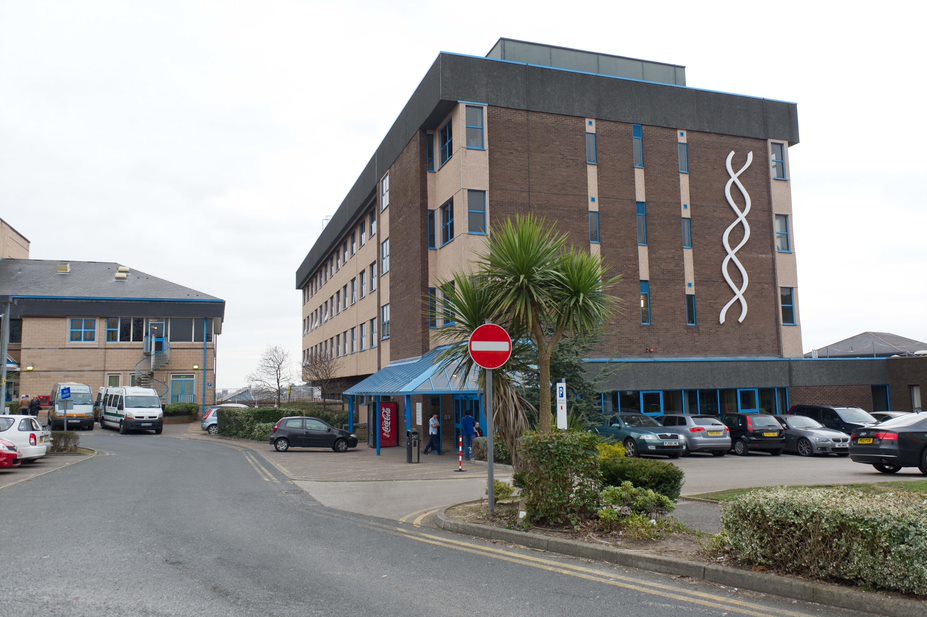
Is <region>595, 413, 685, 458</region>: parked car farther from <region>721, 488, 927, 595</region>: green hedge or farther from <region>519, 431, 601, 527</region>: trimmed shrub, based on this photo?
<region>721, 488, 927, 595</region>: green hedge

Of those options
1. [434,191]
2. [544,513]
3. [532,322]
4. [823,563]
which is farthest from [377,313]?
[823,563]

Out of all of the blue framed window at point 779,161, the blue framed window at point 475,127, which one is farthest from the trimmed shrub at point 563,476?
the blue framed window at point 779,161

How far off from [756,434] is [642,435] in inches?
159

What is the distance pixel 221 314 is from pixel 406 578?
51.2 m

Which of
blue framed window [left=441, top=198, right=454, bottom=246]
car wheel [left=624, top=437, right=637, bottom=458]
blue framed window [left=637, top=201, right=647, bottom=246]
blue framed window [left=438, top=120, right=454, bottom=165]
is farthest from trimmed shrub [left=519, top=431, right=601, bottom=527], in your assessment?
blue framed window [left=637, top=201, right=647, bottom=246]

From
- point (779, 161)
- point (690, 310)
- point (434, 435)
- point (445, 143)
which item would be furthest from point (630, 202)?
point (434, 435)

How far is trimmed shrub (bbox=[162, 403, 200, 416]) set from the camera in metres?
49.5

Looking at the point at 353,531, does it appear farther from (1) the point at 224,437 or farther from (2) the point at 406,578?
(1) the point at 224,437

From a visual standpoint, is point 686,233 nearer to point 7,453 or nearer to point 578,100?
point 578,100

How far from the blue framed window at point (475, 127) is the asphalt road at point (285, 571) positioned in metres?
18.8

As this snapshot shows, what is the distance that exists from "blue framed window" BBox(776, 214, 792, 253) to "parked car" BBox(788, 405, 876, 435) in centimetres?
996

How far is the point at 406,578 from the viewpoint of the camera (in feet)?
24.4

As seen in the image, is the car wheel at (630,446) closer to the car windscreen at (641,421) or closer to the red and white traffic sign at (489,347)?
the car windscreen at (641,421)

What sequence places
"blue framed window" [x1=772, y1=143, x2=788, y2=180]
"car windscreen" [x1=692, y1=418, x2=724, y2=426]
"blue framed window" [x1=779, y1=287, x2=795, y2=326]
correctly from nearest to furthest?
"car windscreen" [x1=692, y1=418, x2=724, y2=426] → "blue framed window" [x1=779, y1=287, x2=795, y2=326] → "blue framed window" [x1=772, y1=143, x2=788, y2=180]
